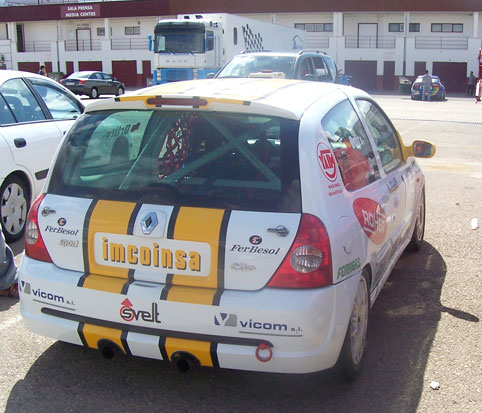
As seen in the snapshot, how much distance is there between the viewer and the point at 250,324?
304cm

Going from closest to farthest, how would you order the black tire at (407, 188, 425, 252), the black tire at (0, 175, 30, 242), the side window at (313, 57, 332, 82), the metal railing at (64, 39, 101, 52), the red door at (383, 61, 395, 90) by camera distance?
the black tire at (407, 188, 425, 252) → the black tire at (0, 175, 30, 242) → the side window at (313, 57, 332, 82) → the red door at (383, 61, 395, 90) → the metal railing at (64, 39, 101, 52)

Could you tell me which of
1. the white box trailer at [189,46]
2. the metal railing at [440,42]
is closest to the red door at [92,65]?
the metal railing at [440,42]

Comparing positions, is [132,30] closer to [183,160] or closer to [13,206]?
[13,206]

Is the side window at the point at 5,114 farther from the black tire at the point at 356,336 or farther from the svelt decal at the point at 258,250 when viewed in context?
the black tire at the point at 356,336

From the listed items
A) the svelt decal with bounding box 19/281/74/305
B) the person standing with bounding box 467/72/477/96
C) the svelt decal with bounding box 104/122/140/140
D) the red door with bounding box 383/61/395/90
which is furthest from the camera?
the red door with bounding box 383/61/395/90

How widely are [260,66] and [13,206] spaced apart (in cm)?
978

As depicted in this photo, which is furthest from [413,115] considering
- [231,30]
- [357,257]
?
[357,257]

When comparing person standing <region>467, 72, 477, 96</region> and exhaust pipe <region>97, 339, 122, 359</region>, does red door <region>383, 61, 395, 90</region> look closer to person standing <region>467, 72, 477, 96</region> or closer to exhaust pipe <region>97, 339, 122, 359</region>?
person standing <region>467, 72, 477, 96</region>

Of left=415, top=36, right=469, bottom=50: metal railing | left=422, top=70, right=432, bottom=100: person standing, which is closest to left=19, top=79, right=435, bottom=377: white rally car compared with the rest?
left=422, top=70, right=432, bottom=100: person standing

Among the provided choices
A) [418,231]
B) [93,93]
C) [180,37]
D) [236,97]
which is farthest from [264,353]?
[93,93]

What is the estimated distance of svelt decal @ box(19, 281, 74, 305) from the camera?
3348mm

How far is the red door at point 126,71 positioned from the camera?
52688mm

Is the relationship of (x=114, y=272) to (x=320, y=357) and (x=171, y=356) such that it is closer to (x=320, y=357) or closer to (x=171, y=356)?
(x=171, y=356)

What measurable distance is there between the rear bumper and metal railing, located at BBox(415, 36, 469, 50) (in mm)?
49066
